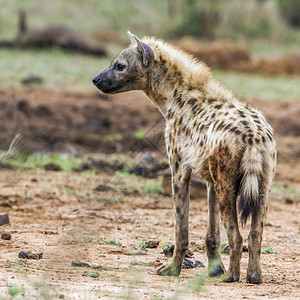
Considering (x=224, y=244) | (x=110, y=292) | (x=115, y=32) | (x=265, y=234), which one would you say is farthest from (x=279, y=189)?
(x=115, y=32)

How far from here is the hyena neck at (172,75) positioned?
17.6 ft

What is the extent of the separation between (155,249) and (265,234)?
1404 millimetres

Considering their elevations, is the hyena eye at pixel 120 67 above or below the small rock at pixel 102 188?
above

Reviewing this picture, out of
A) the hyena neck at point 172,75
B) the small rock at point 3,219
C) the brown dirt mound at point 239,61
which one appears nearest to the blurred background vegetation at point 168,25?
the brown dirt mound at point 239,61

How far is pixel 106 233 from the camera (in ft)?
20.5

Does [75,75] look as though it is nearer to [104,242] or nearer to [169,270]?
[104,242]

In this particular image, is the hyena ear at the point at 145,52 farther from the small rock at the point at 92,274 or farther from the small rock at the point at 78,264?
the small rock at the point at 92,274

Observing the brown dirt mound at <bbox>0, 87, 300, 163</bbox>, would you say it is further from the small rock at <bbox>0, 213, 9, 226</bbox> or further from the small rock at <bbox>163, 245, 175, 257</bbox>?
the small rock at <bbox>163, 245, 175, 257</bbox>

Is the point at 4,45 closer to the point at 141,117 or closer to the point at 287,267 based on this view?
the point at 141,117

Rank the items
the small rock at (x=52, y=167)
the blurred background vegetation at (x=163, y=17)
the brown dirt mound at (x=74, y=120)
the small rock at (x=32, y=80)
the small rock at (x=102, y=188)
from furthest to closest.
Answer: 1. the blurred background vegetation at (x=163, y=17)
2. the small rock at (x=32, y=80)
3. the brown dirt mound at (x=74, y=120)
4. the small rock at (x=52, y=167)
5. the small rock at (x=102, y=188)

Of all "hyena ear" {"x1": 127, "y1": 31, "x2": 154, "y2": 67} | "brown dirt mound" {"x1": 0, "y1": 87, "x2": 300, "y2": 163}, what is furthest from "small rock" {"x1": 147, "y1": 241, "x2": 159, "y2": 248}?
"brown dirt mound" {"x1": 0, "y1": 87, "x2": 300, "y2": 163}

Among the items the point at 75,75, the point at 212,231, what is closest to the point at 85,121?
the point at 75,75

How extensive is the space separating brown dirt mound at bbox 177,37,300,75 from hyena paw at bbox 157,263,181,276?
13139 mm

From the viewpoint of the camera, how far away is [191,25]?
70.0ft
